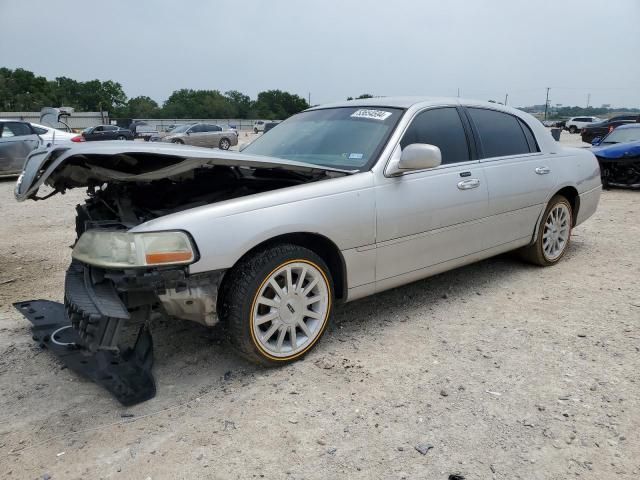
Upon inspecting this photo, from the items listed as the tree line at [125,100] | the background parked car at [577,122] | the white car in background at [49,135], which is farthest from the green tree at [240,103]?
the white car in background at [49,135]

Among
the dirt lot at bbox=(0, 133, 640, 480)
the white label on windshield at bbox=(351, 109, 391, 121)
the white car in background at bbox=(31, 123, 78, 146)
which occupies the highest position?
the white label on windshield at bbox=(351, 109, 391, 121)

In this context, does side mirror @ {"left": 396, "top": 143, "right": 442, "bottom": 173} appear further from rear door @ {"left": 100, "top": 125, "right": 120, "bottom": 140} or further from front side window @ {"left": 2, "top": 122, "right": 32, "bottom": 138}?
rear door @ {"left": 100, "top": 125, "right": 120, "bottom": 140}

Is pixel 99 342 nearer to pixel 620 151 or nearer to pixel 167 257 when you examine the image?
pixel 167 257

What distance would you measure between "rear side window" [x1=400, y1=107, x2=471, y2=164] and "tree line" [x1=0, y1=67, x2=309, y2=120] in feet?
274

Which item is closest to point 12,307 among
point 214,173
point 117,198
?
point 117,198

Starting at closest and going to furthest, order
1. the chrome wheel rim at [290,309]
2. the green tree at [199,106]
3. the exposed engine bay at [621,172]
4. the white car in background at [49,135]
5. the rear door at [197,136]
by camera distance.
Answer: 1. the chrome wheel rim at [290,309]
2. the exposed engine bay at [621,172]
3. the white car in background at [49,135]
4. the rear door at [197,136]
5. the green tree at [199,106]

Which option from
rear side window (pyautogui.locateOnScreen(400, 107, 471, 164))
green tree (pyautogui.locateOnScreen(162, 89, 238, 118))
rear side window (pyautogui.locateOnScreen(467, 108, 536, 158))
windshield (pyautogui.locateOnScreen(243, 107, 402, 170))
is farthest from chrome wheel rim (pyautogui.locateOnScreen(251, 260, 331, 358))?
green tree (pyautogui.locateOnScreen(162, 89, 238, 118))

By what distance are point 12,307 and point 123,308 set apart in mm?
2216

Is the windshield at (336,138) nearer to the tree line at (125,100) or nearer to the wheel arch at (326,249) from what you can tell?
the wheel arch at (326,249)

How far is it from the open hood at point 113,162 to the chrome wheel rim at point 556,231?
9.83ft

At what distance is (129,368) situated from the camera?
2.91 m

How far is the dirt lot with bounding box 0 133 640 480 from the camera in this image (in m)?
2.23

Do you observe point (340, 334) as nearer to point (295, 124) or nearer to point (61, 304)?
point (295, 124)

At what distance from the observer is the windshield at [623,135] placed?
1077cm
